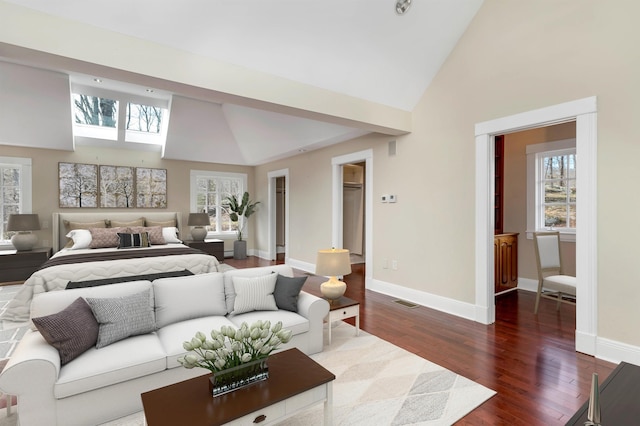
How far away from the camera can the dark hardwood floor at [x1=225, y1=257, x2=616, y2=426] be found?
7.29ft

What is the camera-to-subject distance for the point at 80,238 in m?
5.76

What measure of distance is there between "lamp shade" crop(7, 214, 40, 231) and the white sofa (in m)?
4.56

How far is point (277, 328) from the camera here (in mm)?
1832

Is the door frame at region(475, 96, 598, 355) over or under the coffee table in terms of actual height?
over

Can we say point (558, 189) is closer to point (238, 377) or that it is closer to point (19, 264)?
point (238, 377)

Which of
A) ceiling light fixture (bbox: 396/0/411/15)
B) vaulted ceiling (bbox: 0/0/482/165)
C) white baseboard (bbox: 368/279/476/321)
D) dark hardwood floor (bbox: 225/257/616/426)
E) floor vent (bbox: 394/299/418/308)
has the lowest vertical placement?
dark hardwood floor (bbox: 225/257/616/426)

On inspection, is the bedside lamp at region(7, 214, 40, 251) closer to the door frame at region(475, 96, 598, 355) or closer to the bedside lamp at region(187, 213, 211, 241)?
the bedside lamp at region(187, 213, 211, 241)

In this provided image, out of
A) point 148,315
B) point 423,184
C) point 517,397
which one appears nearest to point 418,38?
point 423,184

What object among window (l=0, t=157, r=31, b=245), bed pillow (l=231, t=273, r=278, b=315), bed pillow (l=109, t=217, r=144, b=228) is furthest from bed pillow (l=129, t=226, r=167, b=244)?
bed pillow (l=231, t=273, r=278, b=315)

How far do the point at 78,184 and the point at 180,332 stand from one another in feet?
19.9

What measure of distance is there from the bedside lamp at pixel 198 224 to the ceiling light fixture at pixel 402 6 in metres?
6.14

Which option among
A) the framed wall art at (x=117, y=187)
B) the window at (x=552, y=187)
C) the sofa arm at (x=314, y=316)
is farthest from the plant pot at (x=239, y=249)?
the window at (x=552, y=187)

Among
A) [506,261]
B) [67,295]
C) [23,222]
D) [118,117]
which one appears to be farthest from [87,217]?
[506,261]

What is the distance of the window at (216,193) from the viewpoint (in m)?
8.30
